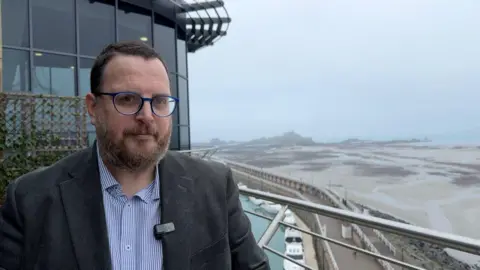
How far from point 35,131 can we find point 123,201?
4.47 meters

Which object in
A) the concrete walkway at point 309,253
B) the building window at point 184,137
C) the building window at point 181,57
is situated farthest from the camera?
the concrete walkway at point 309,253

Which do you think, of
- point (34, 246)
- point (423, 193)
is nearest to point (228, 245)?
point (34, 246)

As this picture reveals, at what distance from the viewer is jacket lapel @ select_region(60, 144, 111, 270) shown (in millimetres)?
696

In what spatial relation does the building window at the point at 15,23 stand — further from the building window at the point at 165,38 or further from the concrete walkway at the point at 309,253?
the concrete walkway at the point at 309,253

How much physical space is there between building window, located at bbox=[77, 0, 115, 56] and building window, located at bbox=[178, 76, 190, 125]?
7.30 ft

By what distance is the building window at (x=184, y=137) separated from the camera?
8.09 m

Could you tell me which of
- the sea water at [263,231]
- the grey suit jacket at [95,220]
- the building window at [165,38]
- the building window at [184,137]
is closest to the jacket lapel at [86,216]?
the grey suit jacket at [95,220]

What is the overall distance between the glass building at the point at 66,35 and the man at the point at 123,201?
4647 millimetres

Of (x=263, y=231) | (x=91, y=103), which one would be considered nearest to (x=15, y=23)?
(x=263, y=231)

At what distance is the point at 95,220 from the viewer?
2.41 ft

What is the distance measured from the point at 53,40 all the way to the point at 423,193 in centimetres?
4142

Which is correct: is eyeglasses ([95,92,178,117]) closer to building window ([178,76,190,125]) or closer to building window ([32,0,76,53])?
building window ([32,0,76,53])

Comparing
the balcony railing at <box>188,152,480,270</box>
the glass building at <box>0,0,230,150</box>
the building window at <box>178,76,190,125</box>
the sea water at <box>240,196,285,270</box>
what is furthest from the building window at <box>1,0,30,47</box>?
the balcony railing at <box>188,152,480,270</box>

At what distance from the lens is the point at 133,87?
764 mm
